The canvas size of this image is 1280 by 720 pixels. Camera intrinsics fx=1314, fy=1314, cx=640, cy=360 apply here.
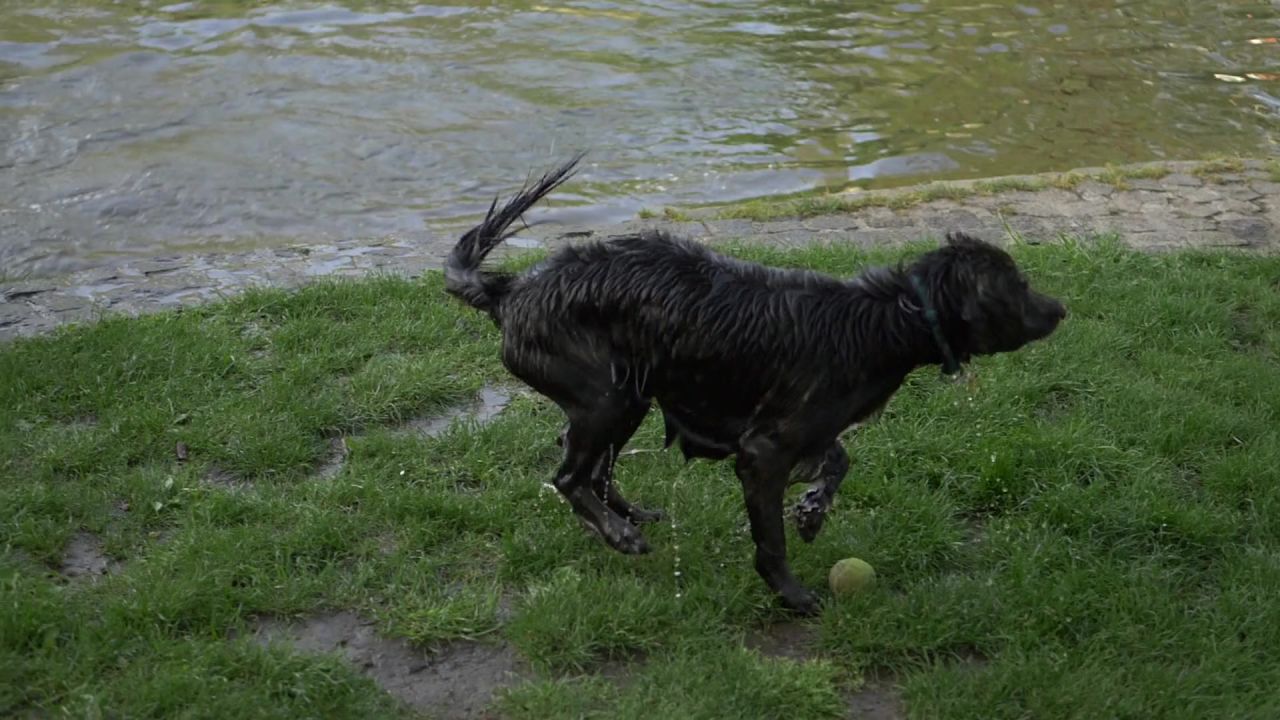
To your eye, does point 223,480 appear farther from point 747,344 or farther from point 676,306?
point 747,344

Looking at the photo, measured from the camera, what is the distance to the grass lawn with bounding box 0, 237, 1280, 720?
4.10m

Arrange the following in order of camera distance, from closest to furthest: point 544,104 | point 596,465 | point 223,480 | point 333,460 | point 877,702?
point 877,702
point 596,465
point 223,480
point 333,460
point 544,104

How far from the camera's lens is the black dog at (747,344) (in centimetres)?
435

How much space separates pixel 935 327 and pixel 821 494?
803mm

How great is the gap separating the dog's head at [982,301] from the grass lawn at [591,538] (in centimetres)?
91

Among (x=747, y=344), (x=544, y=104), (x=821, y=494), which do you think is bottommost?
(x=544, y=104)

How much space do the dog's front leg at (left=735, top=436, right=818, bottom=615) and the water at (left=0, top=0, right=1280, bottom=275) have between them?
4.96 metres

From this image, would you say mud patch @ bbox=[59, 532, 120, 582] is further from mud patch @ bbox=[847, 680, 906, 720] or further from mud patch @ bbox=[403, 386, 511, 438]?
mud patch @ bbox=[847, 680, 906, 720]

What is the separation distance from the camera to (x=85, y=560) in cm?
468

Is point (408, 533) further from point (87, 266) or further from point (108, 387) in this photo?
point (87, 266)

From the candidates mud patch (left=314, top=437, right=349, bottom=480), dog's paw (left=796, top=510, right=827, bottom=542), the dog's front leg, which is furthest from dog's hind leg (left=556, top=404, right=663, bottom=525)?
mud patch (left=314, top=437, right=349, bottom=480)

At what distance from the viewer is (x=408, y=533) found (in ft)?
16.0

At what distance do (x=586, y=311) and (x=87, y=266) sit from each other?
195 inches

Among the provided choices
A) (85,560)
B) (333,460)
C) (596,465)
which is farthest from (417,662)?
(333,460)
